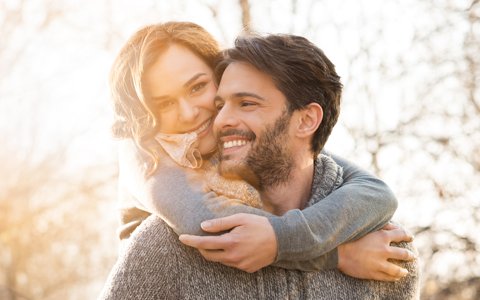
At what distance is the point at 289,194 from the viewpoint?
3057 millimetres

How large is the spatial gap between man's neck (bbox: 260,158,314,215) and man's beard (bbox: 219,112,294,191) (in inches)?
0.9

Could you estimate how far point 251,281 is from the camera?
108 inches

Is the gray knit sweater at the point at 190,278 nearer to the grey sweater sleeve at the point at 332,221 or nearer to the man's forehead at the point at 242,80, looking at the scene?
the grey sweater sleeve at the point at 332,221

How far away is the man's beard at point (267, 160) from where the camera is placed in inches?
115

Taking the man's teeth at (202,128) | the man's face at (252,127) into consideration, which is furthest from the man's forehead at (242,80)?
the man's teeth at (202,128)

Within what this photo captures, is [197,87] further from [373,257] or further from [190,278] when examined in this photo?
[373,257]

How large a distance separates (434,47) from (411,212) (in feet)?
5.49

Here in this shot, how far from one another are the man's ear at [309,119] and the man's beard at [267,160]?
0.08m

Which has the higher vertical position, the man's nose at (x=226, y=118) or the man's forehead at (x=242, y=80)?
the man's forehead at (x=242, y=80)

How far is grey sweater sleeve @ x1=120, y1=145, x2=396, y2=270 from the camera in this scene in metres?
2.57

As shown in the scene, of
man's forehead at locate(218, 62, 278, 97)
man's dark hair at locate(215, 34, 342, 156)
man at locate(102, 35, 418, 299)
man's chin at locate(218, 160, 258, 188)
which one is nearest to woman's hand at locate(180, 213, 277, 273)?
man at locate(102, 35, 418, 299)

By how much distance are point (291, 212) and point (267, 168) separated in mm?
390

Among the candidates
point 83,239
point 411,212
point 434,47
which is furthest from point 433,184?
point 83,239

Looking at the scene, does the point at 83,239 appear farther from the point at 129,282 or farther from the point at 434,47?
the point at 129,282
